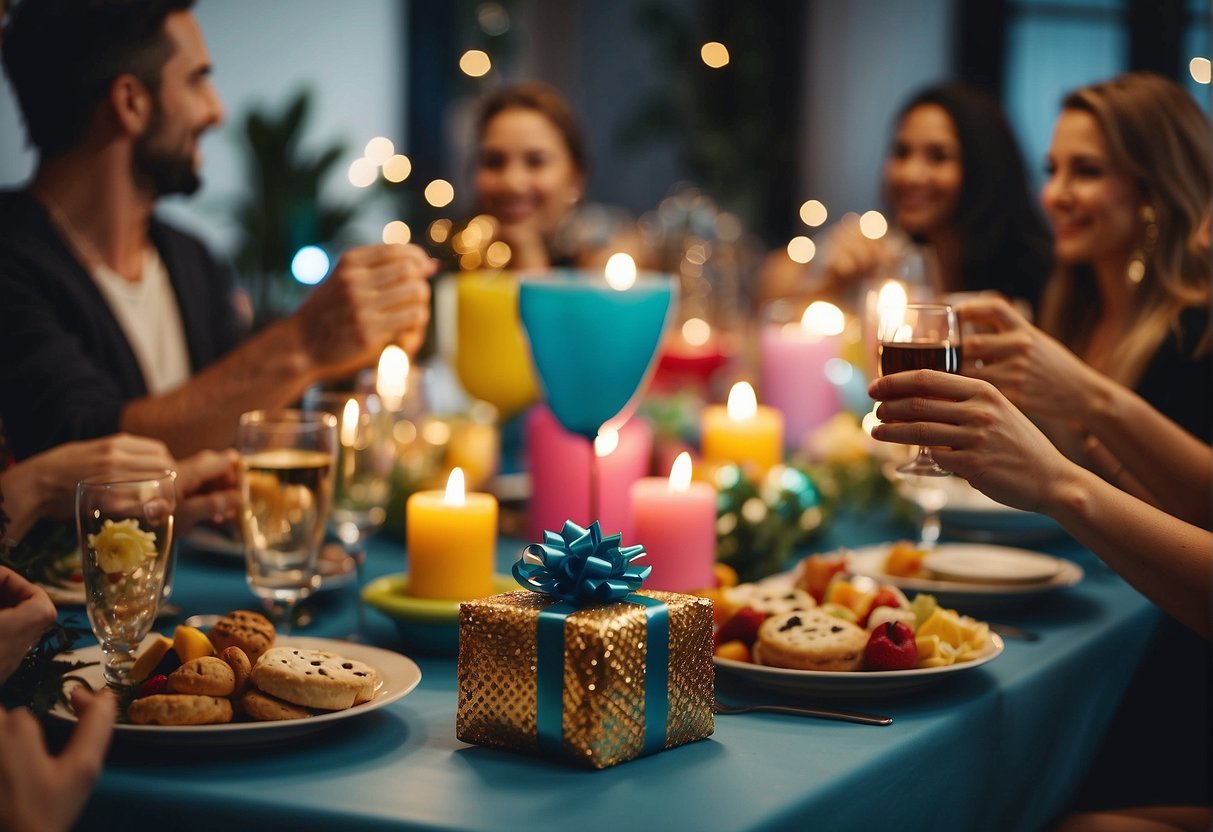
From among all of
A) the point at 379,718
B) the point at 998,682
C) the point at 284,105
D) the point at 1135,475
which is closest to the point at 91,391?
the point at 379,718

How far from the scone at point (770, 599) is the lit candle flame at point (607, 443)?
1.08 feet

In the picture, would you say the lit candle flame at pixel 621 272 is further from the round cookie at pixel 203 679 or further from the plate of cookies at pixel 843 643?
the round cookie at pixel 203 679

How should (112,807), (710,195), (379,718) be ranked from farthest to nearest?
(710,195) < (379,718) < (112,807)

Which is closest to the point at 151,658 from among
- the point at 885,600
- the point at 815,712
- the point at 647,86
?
the point at 815,712

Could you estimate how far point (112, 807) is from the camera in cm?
90

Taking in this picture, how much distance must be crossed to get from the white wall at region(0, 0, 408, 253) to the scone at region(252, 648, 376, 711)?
414cm

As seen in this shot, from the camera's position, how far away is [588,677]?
3.04ft

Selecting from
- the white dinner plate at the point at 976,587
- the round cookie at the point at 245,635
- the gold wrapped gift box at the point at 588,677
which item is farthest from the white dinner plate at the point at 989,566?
the round cookie at the point at 245,635

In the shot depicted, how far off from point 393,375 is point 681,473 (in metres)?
0.46

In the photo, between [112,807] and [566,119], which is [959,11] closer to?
[566,119]

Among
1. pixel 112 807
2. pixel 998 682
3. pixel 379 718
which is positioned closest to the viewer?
pixel 112 807

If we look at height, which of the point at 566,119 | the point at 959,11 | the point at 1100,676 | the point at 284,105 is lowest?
the point at 1100,676

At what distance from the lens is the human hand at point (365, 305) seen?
5.41ft

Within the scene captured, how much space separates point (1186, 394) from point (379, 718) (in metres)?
1.24
